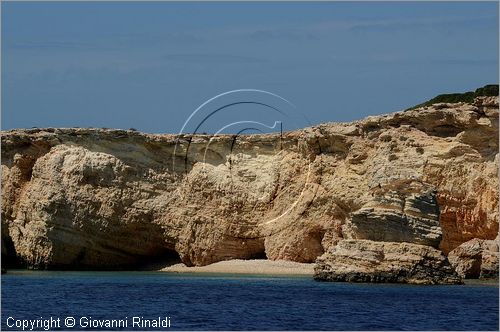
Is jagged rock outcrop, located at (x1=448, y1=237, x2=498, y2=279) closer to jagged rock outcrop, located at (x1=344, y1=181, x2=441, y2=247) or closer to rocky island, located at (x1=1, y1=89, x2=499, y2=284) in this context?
jagged rock outcrop, located at (x1=344, y1=181, x2=441, y2=247)

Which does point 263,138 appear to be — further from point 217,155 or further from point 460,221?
point 460,221

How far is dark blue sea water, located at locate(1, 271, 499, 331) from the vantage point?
30.6m

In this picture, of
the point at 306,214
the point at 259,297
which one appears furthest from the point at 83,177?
the point at 259,297

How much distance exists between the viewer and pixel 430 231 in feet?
136

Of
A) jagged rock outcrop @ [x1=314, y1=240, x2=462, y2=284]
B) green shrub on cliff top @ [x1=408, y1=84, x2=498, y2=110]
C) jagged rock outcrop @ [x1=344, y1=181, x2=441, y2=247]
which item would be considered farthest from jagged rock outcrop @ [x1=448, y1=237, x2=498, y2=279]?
green shrub on cliff top @ [x1=408, y1=84, x2=498, y2=110]

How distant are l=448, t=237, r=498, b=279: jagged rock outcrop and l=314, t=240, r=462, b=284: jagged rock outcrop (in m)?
1.77

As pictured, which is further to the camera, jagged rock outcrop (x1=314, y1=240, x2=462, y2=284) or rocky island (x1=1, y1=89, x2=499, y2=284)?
rocky island (x1=1, y1=89, x2=499, y2=284)

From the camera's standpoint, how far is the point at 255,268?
4994 centimetres

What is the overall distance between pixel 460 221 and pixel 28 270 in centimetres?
1911

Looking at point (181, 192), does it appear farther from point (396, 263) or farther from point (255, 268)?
point (396, 263)

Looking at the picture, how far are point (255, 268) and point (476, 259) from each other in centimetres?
1060

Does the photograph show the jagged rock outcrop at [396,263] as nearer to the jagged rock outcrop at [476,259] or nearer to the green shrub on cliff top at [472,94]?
the jagged rock outcrop at [476,259]

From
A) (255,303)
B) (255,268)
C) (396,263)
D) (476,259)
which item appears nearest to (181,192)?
(255,268)

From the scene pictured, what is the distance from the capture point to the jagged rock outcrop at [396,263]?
40.8 metres
